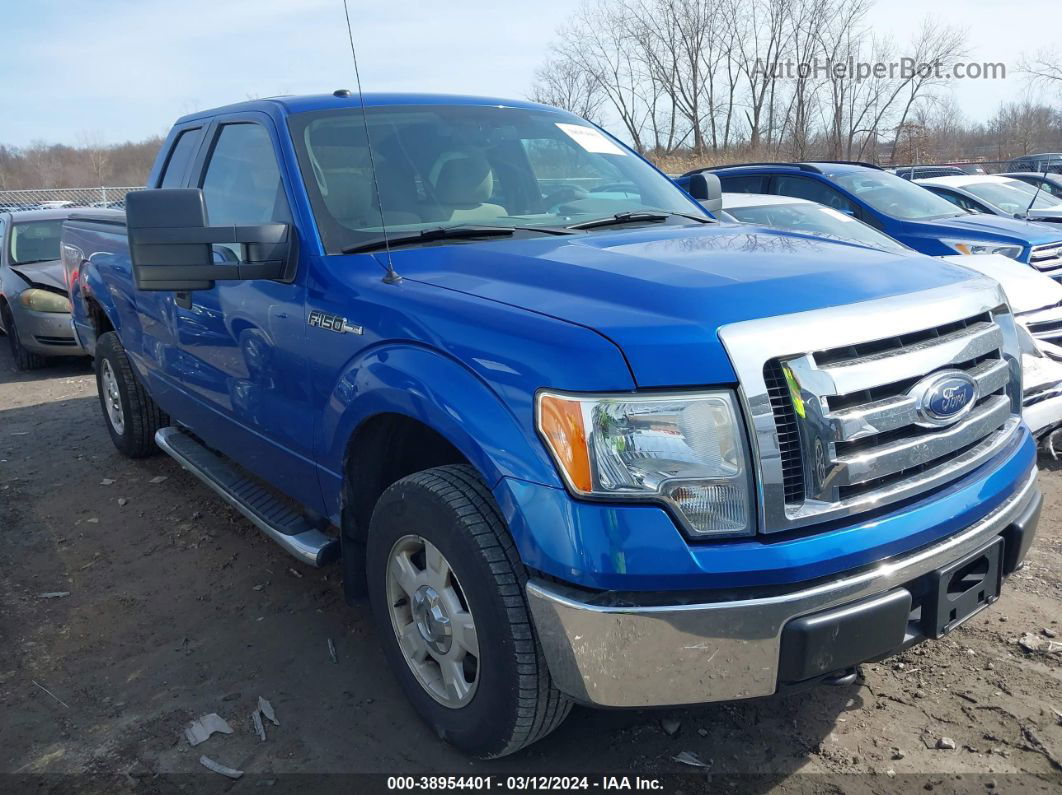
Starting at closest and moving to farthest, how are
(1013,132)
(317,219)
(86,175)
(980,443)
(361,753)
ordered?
(980,443) → (361,753) → (317,219) → (86,175) → (1013,132)

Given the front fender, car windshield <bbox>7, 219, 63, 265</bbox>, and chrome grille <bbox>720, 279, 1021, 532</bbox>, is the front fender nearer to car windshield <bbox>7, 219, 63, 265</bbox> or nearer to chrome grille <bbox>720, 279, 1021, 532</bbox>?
chrome grille <bbox>720, 279, 1021, 532</bbox>

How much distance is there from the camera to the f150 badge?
2668 mm

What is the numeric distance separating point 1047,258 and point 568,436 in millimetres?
7290

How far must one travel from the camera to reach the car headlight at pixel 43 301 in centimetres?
879

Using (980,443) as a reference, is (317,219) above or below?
above

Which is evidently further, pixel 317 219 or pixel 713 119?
pixel 713 119

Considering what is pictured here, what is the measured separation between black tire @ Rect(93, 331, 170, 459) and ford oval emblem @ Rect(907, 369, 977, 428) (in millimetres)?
4407

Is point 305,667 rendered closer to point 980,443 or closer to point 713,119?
point 980,443

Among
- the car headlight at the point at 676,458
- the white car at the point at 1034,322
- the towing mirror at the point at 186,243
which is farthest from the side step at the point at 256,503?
the white car at the point at 1034,322

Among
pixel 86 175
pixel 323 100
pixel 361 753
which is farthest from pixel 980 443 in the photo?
pixel 86 175

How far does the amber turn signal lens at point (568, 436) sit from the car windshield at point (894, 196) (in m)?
7.43

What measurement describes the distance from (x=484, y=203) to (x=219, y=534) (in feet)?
7.75

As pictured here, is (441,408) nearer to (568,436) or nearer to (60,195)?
(568,436)

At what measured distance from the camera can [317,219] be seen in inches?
117
